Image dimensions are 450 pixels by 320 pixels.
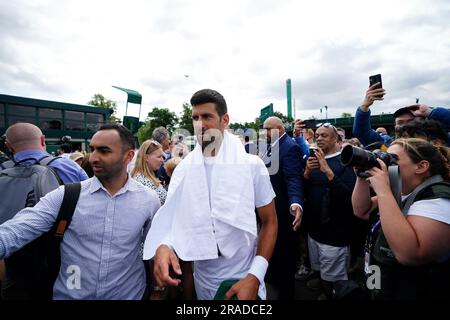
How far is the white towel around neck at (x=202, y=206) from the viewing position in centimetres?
146

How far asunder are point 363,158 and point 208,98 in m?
1.09

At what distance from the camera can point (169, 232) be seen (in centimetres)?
155

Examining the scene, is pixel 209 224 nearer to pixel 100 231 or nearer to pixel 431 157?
pixel 100 231

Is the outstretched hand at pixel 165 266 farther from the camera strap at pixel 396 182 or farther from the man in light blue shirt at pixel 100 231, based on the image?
the camera strap at pixel 396 182

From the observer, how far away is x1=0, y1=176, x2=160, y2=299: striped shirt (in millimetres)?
1658

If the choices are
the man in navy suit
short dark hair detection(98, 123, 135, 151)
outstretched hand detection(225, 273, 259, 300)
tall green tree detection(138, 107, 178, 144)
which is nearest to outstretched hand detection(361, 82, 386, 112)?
the man in navy suit

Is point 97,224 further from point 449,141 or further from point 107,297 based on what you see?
point 449,141

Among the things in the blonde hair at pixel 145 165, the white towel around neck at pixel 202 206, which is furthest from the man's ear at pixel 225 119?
the blonde hair at pixel 145 165

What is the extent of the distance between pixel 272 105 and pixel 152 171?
11.4 feet

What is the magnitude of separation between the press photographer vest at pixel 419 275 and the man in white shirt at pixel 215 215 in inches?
32.4

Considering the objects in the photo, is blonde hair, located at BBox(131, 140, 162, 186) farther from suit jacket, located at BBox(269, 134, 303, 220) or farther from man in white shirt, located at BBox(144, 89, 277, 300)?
man in white shirt, located at BBox(144, 89, 277, 300)

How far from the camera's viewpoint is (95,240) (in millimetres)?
1700

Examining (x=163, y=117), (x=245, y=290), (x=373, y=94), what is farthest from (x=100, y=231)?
(x=163, y=117)

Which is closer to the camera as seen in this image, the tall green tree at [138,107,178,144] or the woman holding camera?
the woman holding camera
